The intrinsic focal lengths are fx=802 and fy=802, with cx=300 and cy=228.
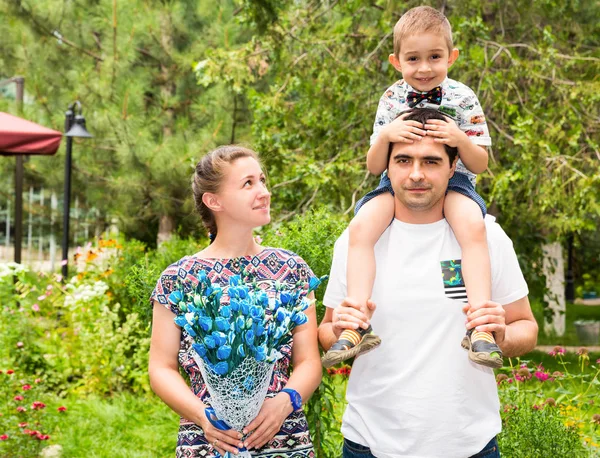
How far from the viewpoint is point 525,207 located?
801cm

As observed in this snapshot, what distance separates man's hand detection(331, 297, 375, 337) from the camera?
2.24 meters

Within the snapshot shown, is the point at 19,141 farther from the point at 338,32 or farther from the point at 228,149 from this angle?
the point at 228,149

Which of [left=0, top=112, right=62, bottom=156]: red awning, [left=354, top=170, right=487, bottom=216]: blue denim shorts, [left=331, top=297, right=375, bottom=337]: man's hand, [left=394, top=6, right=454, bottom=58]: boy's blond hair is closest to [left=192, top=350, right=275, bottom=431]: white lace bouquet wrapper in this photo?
[left=331, top=297, right=375, bottom=337]: man's hand

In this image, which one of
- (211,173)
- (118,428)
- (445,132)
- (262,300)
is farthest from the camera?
(118,428)

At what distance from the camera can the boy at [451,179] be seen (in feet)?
7.42

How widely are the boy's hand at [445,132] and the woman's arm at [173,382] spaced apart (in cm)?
98

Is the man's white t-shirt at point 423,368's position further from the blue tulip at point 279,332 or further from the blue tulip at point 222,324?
the blue tulip at point 222,324

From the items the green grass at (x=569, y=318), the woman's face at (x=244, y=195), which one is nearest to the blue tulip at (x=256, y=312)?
the woman's face at (x=244, y=195)

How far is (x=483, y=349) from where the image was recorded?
7.00 ft

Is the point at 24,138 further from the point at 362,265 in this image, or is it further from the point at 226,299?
the point at 362,265

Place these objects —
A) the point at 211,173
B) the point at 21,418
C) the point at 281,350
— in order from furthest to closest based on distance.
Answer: the point at 21,418
the point at 211,173
the point at 281,350

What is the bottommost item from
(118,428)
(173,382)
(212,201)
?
(118,428)

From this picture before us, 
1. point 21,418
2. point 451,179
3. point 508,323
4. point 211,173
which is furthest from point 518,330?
point 21,418

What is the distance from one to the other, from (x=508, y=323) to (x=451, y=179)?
515mm
